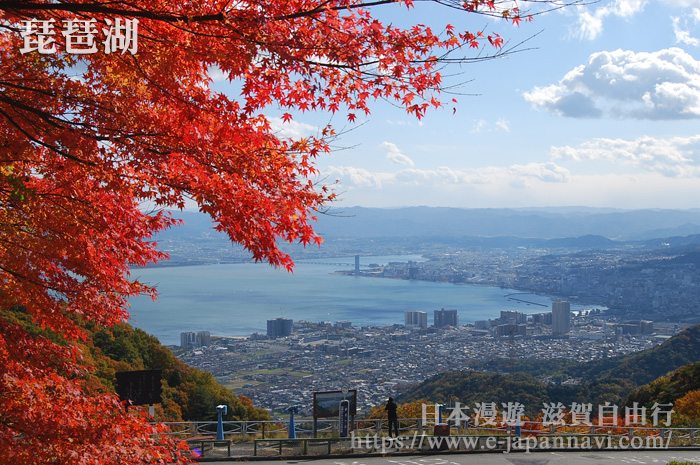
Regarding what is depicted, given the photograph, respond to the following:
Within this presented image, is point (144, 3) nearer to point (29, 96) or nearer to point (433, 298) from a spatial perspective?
point (29, 96)

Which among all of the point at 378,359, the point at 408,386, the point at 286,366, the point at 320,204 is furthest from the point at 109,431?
the point at 378,359

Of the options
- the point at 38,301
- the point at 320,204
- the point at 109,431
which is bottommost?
the point at 109,431

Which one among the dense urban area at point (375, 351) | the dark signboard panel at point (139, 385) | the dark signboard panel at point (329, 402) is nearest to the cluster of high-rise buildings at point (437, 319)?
the dense urban area at point (375, 351)

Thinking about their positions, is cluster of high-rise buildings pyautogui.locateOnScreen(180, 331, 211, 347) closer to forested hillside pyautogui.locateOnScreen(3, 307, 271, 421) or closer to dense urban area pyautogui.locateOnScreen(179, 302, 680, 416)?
dense urban area pyautogui.locateOnScreen(179, 302, 680, 416)

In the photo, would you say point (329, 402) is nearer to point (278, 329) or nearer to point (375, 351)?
point (375, 351)

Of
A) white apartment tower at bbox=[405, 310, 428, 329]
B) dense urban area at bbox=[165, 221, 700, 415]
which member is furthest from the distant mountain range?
white apartment tower at bbox=[405, 310, 428, 329]

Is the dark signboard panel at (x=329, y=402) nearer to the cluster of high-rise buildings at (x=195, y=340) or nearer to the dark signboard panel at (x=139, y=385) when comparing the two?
the dark signboard panel at (x=139, y=385)

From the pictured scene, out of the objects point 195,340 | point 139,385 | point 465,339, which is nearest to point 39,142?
point 139,385

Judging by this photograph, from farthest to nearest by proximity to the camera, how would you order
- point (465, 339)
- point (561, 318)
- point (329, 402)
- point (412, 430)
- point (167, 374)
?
1. point (561, 318)
2. point (465, 339)
3. point (167, 374)
4. point (412, 430)
5. point (329, 402)
